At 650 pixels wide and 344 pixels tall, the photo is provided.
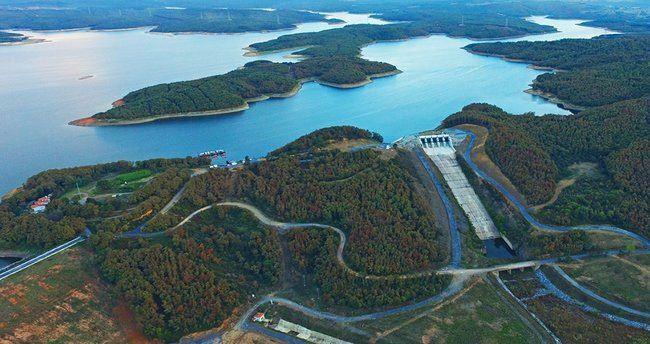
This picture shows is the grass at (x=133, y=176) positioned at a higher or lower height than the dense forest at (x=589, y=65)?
lower

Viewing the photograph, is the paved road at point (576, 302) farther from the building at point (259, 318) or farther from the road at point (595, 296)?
the building at point (259, 318)

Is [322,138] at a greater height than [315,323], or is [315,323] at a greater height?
[322,138]

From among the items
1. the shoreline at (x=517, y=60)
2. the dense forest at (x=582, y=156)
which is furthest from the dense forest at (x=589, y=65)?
the dense forest at (x=582, y=156)

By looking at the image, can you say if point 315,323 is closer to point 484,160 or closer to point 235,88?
point 484,160

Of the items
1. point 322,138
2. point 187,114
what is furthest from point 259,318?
point 187,114

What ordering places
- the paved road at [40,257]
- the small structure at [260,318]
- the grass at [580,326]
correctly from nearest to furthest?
1. the grass at [580,326]
2. the small structure at [260,318]
3. the paved road at [40,257]

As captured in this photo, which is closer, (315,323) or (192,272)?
(315,323)
